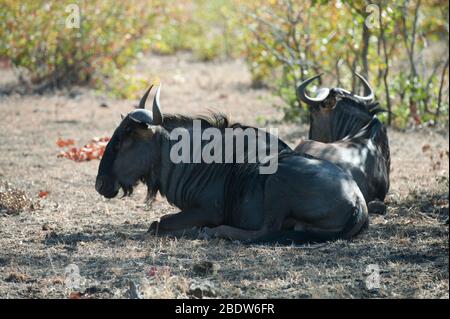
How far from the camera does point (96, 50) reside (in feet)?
46.9

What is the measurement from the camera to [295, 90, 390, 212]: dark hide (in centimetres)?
703

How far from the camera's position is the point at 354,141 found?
741 centimetres

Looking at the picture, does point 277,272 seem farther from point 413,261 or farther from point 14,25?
point 14,25

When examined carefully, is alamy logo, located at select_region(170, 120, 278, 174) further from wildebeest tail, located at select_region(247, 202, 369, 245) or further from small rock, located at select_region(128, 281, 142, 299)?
small rock, located at select_region(128, 281, 142, 299)

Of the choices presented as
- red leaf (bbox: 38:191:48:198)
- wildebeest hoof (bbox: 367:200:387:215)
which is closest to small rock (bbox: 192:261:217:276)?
wildebeest hoof (bbox: 367:200:387:215)

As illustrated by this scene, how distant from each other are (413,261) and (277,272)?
94cm

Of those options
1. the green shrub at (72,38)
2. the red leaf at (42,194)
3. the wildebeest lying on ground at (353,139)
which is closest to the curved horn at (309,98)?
the wildebeest lying on ground at (353,139)

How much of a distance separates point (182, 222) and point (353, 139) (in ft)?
6.44

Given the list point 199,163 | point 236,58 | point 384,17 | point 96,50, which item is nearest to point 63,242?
point 199,163

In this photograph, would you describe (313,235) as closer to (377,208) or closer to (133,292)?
(377,208)

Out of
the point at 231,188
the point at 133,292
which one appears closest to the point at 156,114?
the point at 231,188

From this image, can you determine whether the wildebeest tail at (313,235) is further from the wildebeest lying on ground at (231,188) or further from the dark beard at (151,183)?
the dark beard at (151,183)

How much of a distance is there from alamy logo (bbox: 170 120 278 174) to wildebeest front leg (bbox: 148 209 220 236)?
17.2 inches

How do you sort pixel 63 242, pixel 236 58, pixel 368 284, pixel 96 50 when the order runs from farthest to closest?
pixel 236 58
pixel 96 50
pixel 63 242
pixel 368 284
